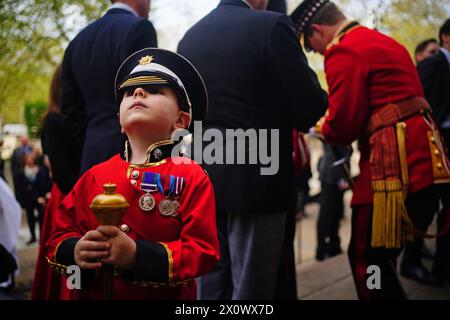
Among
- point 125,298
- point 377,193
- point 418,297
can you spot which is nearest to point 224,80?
point 125,298

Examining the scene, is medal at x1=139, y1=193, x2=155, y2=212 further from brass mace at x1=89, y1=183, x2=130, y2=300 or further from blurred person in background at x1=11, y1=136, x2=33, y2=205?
blurred person in background at x1=11, y1=136, x2=33, y2=205

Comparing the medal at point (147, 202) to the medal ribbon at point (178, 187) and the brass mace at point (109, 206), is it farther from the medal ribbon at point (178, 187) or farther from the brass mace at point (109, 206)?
the brass mace at point (109, 206)

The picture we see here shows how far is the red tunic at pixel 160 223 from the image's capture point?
1085mm

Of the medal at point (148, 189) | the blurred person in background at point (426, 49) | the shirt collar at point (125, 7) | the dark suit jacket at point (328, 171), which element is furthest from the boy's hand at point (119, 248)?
the blurred person in background at point (426, 49)

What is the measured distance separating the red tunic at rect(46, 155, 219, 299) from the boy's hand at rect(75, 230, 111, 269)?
14 cm

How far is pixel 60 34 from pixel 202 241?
1099 millimetres

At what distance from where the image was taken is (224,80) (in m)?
1.67

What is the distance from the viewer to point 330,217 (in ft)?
17.2

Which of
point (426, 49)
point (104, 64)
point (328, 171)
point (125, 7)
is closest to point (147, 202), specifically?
point (104, 64)

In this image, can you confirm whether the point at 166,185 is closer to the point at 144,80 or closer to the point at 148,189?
the point at 148,189

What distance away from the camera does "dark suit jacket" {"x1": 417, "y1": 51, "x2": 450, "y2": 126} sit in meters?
3.51

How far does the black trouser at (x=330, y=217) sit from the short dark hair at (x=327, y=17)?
3.09 metres

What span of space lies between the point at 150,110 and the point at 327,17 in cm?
153

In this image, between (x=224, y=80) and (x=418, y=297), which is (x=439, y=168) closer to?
(x=224, y=80)
